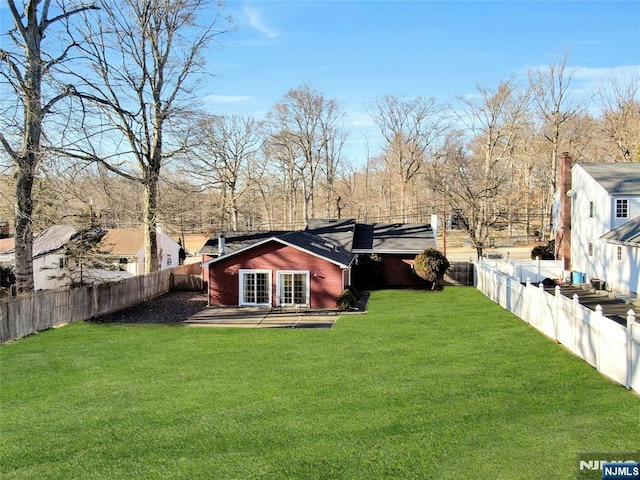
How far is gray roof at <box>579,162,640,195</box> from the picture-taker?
84.3 feet

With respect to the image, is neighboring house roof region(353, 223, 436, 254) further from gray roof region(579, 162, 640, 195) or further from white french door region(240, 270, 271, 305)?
gray roof region(579, 162, 640, 195)

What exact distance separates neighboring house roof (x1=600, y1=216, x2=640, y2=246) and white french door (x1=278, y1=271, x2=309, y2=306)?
549 inches

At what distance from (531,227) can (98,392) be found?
64727mm

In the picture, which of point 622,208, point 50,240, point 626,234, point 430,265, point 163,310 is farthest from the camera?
point 50,240

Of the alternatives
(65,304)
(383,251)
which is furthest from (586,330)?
(383,251)

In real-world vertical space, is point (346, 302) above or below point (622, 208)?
below

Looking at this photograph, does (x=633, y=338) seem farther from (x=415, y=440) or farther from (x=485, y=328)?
(x=485, y=328)

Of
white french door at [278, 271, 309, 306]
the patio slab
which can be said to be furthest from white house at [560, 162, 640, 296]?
white french door at [278, 271, 309, 306]

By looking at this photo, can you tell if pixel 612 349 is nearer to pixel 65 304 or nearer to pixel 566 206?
pixel 65 304

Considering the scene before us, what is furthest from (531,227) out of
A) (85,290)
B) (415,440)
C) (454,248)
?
(415,440)

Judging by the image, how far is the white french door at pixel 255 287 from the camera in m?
23.7

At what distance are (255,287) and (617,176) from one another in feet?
64.4

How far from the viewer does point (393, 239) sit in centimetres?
3075

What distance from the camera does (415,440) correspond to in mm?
7398
